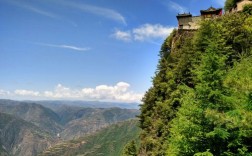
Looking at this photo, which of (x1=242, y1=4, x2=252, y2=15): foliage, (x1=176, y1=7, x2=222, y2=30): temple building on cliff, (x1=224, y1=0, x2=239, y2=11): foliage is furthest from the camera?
(x1=224, y1=0, x2=239, y2=11): foliage

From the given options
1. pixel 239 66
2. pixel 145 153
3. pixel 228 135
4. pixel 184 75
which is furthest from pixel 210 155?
pixel 145 153

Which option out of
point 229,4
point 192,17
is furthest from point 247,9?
point 229,4

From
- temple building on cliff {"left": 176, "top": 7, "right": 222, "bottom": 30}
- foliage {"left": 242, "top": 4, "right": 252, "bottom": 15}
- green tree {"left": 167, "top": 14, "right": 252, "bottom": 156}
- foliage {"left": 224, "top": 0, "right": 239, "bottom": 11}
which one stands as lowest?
green tree {"left": 167, "top": 14, "right": 252, "bottom": 156}

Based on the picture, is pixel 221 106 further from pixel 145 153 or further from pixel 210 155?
pixel 145 153

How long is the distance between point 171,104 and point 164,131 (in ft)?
12.7

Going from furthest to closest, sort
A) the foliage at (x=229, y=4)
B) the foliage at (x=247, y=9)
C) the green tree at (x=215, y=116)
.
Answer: the foliage at (x=229, y=4)
the foliage at (x=247, y=9)
the green tree at (x=215, y=116)

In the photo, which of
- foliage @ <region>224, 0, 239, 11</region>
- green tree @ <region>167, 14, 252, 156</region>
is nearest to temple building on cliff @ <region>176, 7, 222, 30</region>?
foliage @ <region>224, 0, 239, 11</region>

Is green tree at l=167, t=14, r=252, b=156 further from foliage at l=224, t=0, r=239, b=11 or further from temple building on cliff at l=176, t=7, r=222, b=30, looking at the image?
foliage at l=224, t=0, r=239, b=11

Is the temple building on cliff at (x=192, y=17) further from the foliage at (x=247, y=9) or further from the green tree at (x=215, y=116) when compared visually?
the green tree at (x=215, y=116)

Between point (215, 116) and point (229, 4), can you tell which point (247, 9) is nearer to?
point (229, 4)

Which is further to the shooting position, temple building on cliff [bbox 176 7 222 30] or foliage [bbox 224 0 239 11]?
foliage [bbox 224 0 239 11]

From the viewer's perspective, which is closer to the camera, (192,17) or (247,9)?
(247,9)

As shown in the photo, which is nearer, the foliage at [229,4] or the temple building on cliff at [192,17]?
the temple building on cliff at [192,17]

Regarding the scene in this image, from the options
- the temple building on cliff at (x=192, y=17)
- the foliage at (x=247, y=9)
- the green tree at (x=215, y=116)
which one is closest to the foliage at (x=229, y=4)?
the temple building on cliff at (x=192, y=17)
